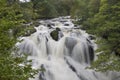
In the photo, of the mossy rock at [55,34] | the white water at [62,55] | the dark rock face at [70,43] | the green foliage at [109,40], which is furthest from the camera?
the mossy rock at [55,34]

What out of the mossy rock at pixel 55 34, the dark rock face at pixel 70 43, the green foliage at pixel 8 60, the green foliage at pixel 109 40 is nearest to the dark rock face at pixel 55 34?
the mossy rock at pixel 55 34

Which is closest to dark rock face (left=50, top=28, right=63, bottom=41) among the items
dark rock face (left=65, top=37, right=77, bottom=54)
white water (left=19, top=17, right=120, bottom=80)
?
white water (left=19, top=17, right=120, bottom=80)

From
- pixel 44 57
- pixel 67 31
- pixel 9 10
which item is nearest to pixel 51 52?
pixel 44 57

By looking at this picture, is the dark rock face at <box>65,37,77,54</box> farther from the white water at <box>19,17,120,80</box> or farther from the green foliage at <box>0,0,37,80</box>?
the green foliage at <box>0,0,37,80</box>

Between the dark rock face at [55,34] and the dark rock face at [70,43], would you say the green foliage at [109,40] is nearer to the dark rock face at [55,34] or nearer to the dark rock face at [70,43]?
the dark rock face at [70,43]

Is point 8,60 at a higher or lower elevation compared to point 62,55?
higher

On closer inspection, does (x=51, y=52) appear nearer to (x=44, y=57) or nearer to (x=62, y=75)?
(x=44, y=57)

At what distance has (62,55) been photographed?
1481cm

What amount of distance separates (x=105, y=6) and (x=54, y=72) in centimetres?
429

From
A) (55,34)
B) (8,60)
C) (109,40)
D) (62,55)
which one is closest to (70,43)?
(62,55)

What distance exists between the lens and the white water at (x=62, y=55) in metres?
13.1

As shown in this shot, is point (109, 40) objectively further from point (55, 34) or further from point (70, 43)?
point (55, 34)

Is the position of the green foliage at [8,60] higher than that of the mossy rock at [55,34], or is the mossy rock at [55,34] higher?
the green foliage at [8,60]

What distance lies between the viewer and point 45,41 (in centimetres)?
1558
